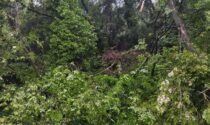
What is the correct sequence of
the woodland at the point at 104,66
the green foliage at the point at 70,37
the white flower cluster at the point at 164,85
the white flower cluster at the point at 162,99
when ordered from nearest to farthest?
the white flower cluster at the point at 162,99
the white flower cluster at the point at 164,85
the woodland at the point at 104,66
the green foliage at the point at 70,37

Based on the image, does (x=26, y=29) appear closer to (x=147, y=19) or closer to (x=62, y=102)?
(x=147, y=19)

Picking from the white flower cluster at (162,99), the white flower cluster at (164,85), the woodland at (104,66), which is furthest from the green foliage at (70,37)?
the white flower cluster at (162,99)

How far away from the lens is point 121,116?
741 cm

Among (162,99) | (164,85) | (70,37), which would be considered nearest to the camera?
(162,99)

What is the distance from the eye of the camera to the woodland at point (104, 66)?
7176mm

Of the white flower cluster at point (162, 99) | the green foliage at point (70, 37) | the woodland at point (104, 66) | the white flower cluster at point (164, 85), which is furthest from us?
the green foliage at point (70, 37)

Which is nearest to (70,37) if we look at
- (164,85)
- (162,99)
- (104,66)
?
(104,66)

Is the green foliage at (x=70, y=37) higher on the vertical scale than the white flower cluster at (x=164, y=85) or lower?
higher

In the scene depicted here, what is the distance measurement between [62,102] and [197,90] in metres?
2.82

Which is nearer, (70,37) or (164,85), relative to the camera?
(164,85)

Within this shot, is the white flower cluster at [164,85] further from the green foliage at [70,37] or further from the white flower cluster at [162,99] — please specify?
the green foliage at [70,37]

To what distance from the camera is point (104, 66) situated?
1146cm

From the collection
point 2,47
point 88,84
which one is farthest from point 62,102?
point 2,47

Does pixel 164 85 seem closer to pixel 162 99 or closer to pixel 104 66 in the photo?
pixel 162 99
